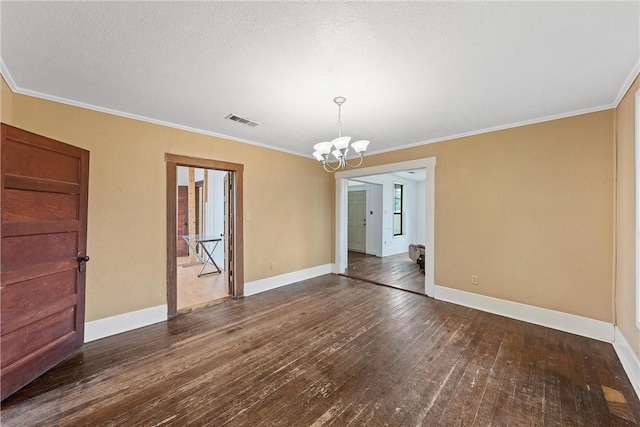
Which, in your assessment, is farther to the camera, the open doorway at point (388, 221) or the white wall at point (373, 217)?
the white wall at point (373, 217)

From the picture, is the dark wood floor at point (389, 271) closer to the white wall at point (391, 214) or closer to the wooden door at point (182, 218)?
the white wall at point (391, 214)

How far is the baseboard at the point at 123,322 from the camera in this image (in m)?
2.61

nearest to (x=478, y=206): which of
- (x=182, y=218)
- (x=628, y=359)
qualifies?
(x=628, y=359)

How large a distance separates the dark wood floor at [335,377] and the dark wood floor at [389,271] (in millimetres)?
1434

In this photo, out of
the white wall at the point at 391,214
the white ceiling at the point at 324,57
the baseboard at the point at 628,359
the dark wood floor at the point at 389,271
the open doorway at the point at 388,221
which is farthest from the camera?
the white wall at the point at 391,214

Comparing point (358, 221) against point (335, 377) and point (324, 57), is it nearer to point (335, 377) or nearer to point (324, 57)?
point (335, 377)

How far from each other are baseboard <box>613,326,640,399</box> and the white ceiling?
227 centimetres

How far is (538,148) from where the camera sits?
117 inches

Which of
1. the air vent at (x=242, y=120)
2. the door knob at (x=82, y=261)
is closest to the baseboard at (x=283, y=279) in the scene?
the door knob at (x=82, y=261)

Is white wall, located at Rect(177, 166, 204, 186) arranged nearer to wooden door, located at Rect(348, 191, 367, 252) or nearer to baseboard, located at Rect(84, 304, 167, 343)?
wooden door, located at Rect(348, 191, 367, 252)

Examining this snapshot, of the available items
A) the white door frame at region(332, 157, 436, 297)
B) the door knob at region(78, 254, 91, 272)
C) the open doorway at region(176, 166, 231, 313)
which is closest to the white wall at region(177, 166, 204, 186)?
the open doorway at region(176, 166, 231, 313)

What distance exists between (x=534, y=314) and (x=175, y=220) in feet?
15.0

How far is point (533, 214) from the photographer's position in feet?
9.93

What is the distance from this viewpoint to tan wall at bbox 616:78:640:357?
2.11 m
